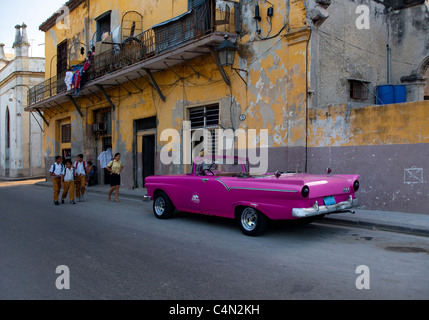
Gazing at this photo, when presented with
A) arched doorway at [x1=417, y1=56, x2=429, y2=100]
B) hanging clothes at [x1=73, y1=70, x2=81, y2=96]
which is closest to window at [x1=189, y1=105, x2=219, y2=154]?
arched doorway at [x1=417, y1=56, x2=429, y2=100]

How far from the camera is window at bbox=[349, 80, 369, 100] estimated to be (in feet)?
39.1

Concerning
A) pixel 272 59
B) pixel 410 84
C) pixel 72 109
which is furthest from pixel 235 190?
pixel 72 109

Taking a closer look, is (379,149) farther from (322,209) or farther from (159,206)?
(159,206)

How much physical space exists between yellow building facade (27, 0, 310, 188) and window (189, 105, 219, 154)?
0.04 meters

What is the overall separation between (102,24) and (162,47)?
7.90 meters

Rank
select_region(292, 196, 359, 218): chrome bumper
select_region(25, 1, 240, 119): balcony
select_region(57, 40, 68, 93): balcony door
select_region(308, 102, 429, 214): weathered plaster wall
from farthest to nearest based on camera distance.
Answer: select_region(57, 40, 68, 93): balcony door → select_region(25, 1, 240, 119): balcony → select_region(308, 102, 429, 214): weathered plaster wall → select_region(292, 196, 359, 218): chrome bumper

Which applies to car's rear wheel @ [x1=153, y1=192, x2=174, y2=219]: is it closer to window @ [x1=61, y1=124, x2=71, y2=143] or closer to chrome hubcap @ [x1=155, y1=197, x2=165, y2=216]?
chrome hubcap @ [x1=155, y1=197, x2=165, y2=216]

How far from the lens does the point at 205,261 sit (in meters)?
5.36

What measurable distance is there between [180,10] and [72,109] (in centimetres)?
1126

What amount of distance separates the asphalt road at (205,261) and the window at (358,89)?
5.82 meters

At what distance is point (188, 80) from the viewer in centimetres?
1403

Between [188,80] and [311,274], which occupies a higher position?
[188,80]

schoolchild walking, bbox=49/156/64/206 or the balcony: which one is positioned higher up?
the balcony
